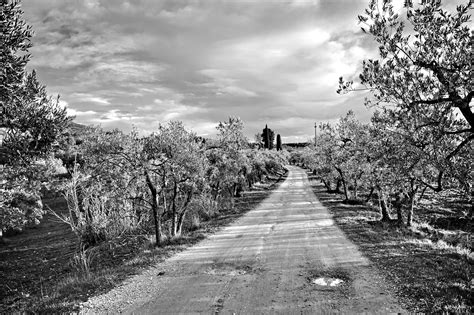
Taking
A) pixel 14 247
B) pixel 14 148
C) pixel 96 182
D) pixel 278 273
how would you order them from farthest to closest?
1. pixel 14 247
2. pixel 96 182
3. pixel 278 273
4. pixel 14 148

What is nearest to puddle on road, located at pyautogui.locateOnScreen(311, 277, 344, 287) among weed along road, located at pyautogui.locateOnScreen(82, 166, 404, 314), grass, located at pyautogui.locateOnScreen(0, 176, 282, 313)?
weed along road, located at pyautogui.locateOnScreen(82, 166, 404, 314)

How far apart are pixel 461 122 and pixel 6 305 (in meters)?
14.8

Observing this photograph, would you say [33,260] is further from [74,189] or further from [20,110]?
[20,110]

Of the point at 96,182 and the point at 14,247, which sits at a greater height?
the point at 96,182

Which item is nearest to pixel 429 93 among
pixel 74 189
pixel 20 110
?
pixel 20 110

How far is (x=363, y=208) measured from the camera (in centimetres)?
2489

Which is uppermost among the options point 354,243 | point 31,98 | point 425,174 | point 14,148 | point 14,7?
point 14,7

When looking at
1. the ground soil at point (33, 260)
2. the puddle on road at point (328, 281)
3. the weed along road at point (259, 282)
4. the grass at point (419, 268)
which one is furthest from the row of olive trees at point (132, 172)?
the grass at point (419, 268)

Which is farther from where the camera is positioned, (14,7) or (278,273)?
(278,273)

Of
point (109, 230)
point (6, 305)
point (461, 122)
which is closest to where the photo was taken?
point (461, 122)

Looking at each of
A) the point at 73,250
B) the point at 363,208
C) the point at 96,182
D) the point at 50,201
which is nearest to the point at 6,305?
the point at 96,182

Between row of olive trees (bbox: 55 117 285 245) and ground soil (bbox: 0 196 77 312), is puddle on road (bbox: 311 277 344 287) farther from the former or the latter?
ground soil (bbox: 0 196 77 312)

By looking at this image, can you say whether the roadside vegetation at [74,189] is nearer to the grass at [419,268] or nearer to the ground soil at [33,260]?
the ground soil at [33,260]

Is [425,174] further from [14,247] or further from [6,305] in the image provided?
[14,247]
